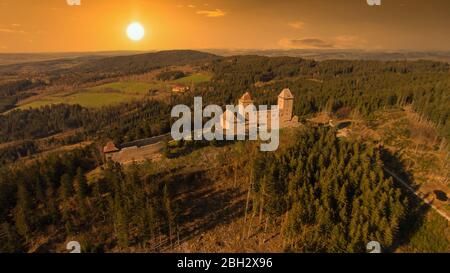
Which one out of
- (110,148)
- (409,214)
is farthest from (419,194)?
Result: (110,148)

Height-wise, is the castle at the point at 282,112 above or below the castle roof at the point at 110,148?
above

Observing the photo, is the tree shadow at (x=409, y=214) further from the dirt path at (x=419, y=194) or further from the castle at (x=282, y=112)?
the castle at (x=282, y=112)

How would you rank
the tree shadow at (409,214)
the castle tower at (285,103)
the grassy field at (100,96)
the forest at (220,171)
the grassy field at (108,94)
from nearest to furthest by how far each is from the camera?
the forest at (220,171) → the tree shadow at (409,214) → the castle tower at (285,103) → the grassy field at (100,96) → the grassy field at (108,94)

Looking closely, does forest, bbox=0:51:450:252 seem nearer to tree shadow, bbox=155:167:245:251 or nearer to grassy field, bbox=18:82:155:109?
tree shadow, bbox=155:167:245:251

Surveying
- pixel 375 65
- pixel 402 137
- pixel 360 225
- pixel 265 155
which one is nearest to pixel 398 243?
pixel 360 225

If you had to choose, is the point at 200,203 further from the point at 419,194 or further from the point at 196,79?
the point at 196,79

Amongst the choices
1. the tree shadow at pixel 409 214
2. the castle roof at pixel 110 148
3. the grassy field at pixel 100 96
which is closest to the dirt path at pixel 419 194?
the tree shadow at pixel 409 214

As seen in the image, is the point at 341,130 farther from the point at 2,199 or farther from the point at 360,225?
the point at 2,199
